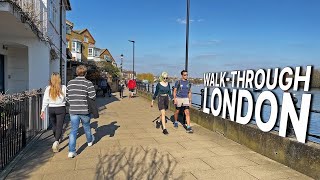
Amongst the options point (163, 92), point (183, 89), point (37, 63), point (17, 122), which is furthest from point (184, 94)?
point (37, 63)

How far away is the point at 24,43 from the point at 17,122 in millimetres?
5510

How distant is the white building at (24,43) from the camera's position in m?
7.07

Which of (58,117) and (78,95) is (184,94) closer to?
(78,95)

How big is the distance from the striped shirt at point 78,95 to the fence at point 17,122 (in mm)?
1060

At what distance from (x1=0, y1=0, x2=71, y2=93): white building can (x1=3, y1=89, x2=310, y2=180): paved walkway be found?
327cm

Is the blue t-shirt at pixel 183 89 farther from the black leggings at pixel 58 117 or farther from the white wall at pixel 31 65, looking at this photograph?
the white wall at pixel 31 65

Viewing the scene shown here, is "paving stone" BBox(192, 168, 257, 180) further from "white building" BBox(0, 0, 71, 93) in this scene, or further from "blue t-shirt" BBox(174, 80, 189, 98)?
"white building" BBox(0, 0, 71, 93)

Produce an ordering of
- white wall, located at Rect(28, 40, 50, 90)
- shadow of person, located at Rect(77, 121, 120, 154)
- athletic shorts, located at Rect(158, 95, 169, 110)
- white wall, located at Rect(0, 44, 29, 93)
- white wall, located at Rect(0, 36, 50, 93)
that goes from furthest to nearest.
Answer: white wall, located at Rect(0, 44, 29, 93)
white wall, located at Rect(28, 40, 50, 90)
white wall, located at Rect(0, 36, 50, 93)
athletic shorts, located at Rect(158, 95, 169, 110)
shadow of person, located at Rect(77, 121, 120, 154)

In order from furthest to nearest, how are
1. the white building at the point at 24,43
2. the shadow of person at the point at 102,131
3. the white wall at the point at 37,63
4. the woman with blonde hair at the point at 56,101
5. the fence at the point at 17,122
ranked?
the white wall at the point at 37,63, the white building at the point at 24,43, the shadow of person at the point at 102,131, the woman with blonde hair at the point at 56,101, the fence at the point at 17,122

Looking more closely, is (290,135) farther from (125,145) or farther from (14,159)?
(14,159)

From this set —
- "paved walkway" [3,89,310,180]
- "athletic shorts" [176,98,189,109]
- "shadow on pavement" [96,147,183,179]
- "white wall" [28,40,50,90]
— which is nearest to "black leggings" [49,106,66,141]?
"paved walkway" [3,89,310,180]

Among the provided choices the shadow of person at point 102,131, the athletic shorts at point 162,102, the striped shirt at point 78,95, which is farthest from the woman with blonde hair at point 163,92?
the striped shirt at point 78,95

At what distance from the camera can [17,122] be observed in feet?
17.8

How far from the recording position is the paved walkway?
434 cm
